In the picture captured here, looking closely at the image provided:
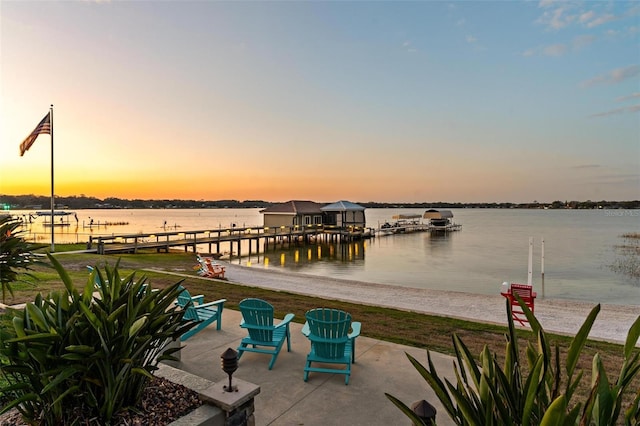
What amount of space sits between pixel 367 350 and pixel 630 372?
3.76 metres

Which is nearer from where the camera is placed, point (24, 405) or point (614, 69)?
point (24, 405)

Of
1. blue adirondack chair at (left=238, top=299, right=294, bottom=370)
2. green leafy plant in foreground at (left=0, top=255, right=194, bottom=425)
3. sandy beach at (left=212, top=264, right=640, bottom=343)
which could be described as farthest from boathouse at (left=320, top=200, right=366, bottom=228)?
green leafy plant in foreground at (left=0, top=255, right=194, bottom=425)

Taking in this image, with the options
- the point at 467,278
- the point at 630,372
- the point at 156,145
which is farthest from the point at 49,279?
the point at 467,278

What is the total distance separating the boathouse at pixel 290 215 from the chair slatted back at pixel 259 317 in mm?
36976

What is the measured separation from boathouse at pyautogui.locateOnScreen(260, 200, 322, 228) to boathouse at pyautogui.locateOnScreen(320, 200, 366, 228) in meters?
2.10

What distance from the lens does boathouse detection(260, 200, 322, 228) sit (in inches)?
1642

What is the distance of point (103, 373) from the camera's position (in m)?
2.25

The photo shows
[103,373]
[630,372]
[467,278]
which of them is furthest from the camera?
[467,278]

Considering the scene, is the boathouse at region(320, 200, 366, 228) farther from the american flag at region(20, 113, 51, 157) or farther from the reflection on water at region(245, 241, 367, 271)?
the american flag at region(20, 113, 51, 157)

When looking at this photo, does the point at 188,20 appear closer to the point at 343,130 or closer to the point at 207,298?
the point at 207,298

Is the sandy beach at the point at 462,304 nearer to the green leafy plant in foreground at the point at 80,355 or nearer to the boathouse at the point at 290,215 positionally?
the green leafy plant in foreground at the point at 80,355

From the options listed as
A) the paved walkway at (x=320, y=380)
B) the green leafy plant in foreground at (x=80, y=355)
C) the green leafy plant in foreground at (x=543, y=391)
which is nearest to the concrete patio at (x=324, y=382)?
the paved walkway at (x=320, y=380)

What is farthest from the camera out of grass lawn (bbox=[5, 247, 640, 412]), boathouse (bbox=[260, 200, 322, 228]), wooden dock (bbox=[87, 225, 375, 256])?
boathouse (bbox=[260, 200, 322, 228])

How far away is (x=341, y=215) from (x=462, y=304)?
34.8 metres
